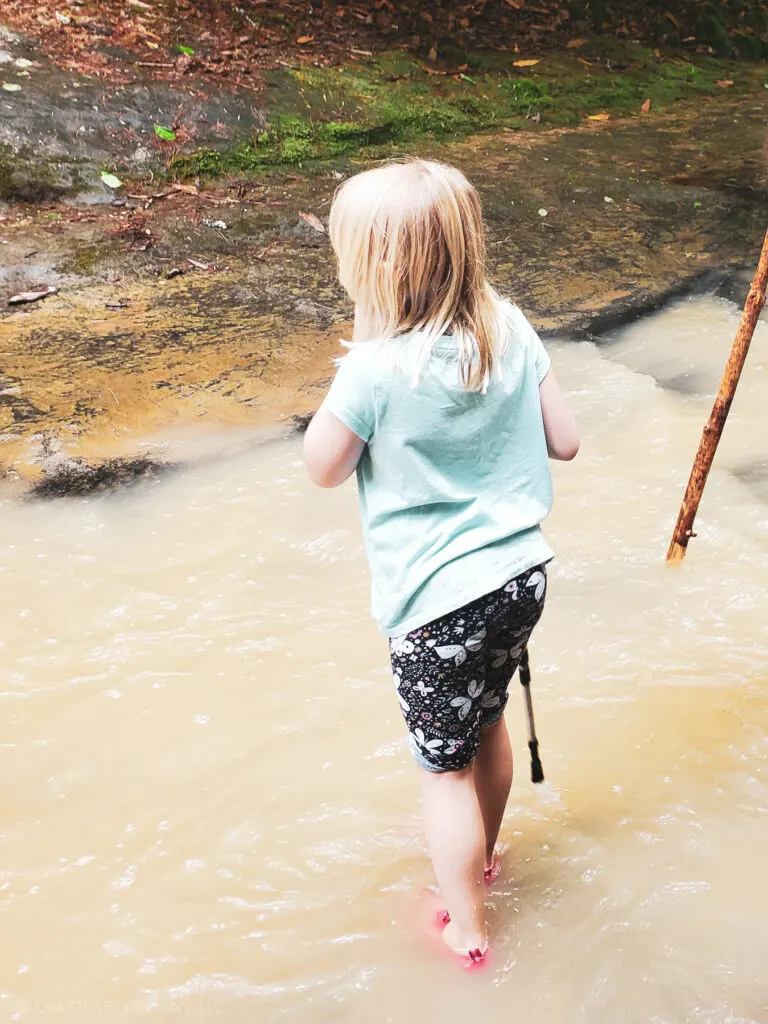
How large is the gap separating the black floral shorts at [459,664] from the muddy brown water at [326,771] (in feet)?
2.03

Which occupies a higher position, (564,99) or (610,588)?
(564,99)

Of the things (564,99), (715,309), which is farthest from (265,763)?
(564,99)

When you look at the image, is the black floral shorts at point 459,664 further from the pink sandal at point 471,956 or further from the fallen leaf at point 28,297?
the fallen leaf at point 28,297

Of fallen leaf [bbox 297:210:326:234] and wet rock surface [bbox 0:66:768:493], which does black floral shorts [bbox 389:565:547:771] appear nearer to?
wet rock surface [bbox 0:66:768:493]

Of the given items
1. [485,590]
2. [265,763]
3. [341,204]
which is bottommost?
[265,763]

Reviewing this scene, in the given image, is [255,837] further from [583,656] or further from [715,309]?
[715,309]

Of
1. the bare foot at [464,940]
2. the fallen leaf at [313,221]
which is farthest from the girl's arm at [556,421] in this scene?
the fallen leaf at [313,221]

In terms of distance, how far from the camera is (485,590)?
1.76 m

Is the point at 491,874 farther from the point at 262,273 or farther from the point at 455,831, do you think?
the point at 262,273

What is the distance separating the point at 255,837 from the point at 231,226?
15.1 ft

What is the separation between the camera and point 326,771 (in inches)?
106

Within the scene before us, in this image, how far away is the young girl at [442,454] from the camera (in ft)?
5.40

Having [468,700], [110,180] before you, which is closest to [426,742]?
[468,700]

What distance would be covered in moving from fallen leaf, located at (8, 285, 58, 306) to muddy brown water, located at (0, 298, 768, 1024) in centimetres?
189
